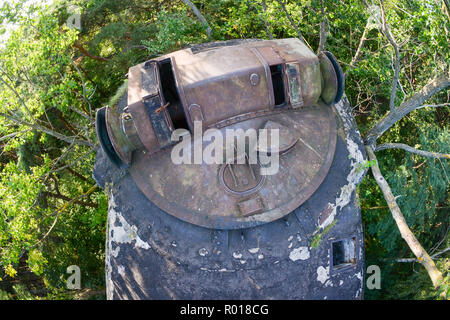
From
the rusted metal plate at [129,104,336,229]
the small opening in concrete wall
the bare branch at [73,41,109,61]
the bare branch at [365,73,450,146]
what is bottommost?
the small opening in concrete wall

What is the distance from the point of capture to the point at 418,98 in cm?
734

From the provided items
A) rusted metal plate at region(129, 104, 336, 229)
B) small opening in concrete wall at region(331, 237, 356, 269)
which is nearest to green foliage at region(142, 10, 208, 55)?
rusted metal plate at region(129, 104, 336, 229)

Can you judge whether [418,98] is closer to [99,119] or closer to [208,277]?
[208,277]

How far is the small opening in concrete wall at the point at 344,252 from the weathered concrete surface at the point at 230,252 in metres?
0.11

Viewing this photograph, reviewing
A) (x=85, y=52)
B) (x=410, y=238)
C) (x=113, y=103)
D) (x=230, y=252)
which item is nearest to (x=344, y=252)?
(x=410, y=238)

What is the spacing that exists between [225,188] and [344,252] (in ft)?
7.45

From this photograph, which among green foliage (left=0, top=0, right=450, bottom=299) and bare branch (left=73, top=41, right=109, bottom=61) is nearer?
green foliage (left=0, top=0, right=450, bottom=299)

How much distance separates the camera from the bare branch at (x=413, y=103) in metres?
7.05

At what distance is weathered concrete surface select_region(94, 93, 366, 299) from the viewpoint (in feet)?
19.4

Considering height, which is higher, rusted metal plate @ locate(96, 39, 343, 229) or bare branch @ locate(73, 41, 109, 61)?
bare branch @ locate(73, 41, 109, 61)

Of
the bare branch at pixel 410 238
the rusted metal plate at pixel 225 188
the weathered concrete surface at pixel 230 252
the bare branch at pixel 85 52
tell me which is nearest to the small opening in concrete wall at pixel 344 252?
the weathered concrete surface at pixel 230 252

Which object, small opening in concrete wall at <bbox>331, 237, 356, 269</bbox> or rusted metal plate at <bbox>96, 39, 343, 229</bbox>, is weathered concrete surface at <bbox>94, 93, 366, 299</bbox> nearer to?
small opening in concrete wall at <bbox>331, 237, 356, 269</bbox>

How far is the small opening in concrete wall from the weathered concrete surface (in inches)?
4.2

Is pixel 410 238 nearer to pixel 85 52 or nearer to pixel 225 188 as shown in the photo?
pixel 225 188
